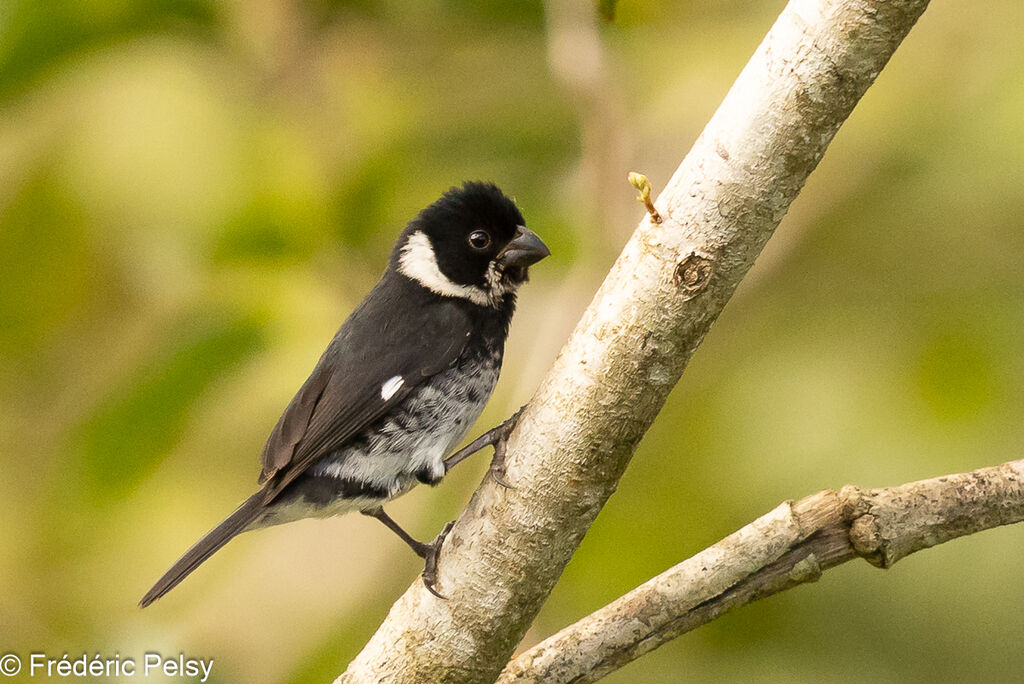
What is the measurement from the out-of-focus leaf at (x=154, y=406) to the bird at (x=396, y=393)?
0.59 meters

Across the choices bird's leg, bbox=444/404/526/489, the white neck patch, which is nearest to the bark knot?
bird's leg, bbox=444/404/526/489

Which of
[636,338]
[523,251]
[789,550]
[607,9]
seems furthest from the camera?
[607,9]

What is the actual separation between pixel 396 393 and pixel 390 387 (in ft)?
0.06

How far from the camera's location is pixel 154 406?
110 inches

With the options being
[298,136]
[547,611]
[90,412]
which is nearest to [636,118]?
[298,136]

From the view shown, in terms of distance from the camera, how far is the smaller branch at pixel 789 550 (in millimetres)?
1692

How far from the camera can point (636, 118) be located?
288 centimetres

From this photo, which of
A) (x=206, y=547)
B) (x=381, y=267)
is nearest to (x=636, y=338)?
(x=206, y=547)

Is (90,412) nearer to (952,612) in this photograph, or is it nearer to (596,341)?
(596,341)

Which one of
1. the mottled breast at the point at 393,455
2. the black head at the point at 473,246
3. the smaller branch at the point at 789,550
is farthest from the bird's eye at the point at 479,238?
the smaller branch at the point at 789,550

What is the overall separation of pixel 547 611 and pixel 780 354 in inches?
33.5

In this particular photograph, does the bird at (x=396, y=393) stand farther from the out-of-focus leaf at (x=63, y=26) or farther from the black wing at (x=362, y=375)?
the out-of-focus leaf at (x=63, y=26)

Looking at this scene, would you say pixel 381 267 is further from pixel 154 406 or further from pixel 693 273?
pixel 693 273

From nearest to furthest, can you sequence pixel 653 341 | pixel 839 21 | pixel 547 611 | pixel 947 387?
pixel 839 21 → pixel 653 341 → pixel 947 387 → pixel 547 611
